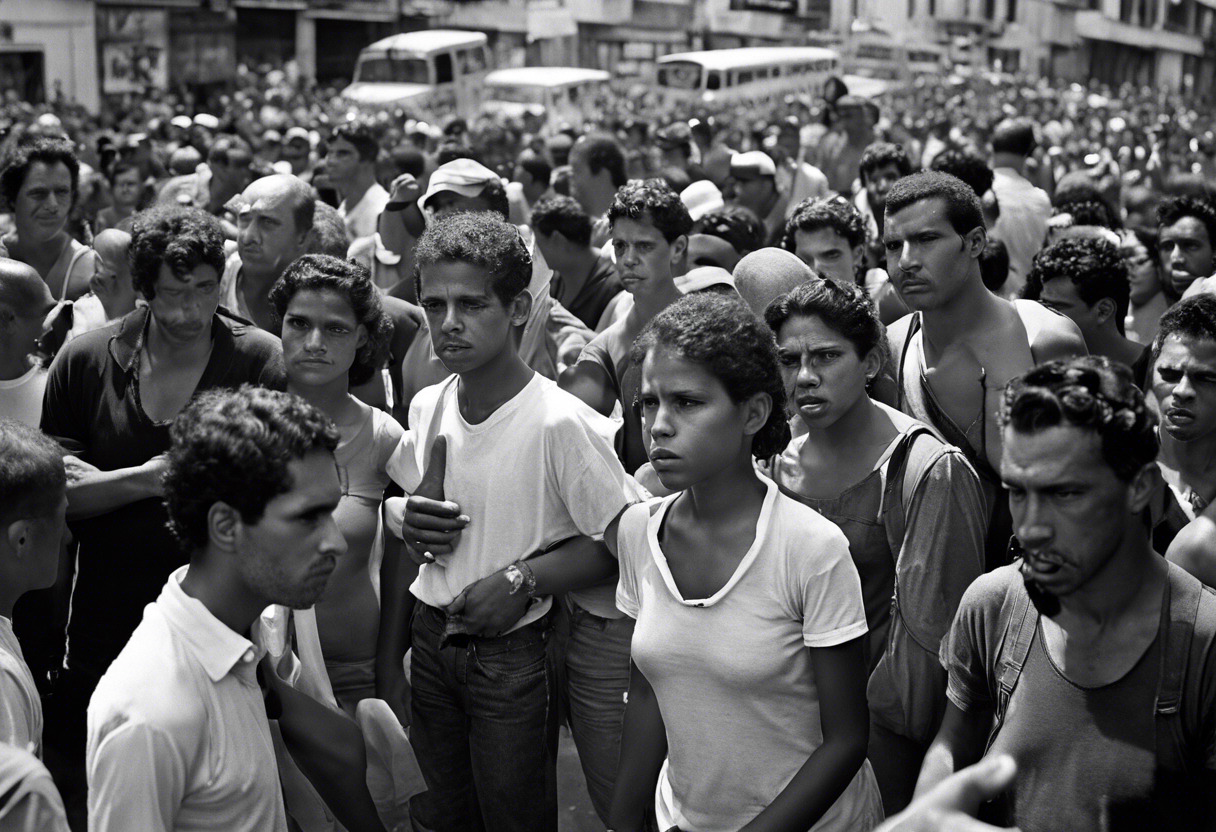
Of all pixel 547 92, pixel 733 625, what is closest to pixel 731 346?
pixel 733 625

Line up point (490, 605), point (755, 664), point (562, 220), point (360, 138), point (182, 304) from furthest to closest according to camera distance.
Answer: point (360, 138) < point (562, 220) < point (182, 304) < point (490, 605) < point (755, 664)

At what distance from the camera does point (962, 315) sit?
12.7ft

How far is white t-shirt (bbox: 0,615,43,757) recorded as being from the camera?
2246mm

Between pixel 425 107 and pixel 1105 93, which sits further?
pixel 1105 93

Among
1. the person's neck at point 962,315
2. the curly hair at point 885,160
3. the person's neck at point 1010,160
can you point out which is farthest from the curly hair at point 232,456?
the person's neck at point 1010,160

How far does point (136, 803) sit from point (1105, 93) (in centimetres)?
4908

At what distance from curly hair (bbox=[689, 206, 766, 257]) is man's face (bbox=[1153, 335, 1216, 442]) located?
9.60ft

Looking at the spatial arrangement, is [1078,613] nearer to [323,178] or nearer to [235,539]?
[235,539]

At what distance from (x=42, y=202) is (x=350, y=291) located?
8.50ft

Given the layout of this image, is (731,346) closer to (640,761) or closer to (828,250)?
(640,761)

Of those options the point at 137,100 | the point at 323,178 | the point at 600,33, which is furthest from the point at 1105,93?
the point at 323,178

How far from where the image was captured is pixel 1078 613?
6.82 ft

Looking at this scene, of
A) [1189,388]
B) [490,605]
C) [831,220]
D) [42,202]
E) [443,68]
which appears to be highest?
[443,68]

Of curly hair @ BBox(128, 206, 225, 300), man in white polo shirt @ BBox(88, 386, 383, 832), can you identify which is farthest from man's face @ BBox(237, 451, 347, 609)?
curly hair @ BBox(128, 206, 225, 300)
